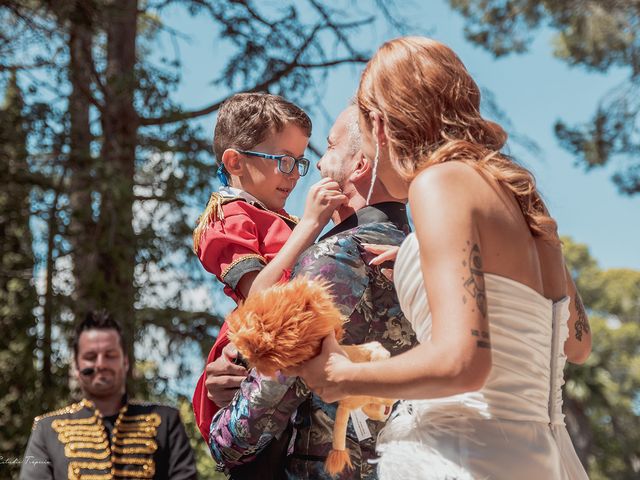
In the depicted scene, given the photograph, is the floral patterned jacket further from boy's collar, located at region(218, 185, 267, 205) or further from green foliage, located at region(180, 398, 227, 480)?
green foliage, located at region(180, 398, 227, 480)

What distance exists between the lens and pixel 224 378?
2527mm

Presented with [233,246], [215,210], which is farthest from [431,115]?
[215,210]

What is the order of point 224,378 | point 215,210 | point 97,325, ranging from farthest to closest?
point 97,325 < point 215,210 < point 224,378

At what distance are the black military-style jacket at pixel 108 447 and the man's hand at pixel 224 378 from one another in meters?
2.01

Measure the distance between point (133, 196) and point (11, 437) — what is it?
7.69 ft

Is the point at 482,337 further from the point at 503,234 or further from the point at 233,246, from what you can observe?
the point at 233,246

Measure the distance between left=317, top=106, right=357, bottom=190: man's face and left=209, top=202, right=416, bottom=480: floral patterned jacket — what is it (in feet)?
0.78

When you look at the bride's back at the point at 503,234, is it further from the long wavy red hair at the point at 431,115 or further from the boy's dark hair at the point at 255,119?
the boy's dark hair at the point at 255,119

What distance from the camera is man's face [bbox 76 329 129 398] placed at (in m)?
4.73

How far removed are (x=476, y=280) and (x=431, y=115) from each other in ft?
1.40

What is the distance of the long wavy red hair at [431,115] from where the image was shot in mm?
2016

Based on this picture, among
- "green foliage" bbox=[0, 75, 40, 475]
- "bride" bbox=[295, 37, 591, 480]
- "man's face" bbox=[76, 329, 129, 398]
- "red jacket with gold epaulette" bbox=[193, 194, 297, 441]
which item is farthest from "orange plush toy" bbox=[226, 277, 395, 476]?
"green foliage" bbox=[0, 75, 40, 475]

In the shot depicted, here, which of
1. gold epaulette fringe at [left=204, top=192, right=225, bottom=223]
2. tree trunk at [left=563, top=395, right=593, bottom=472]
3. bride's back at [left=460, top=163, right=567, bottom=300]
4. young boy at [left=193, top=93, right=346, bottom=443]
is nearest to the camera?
bride's back at [left=460, top=163, right=567, bottom=300]

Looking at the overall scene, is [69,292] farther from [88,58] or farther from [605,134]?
[605,134]
